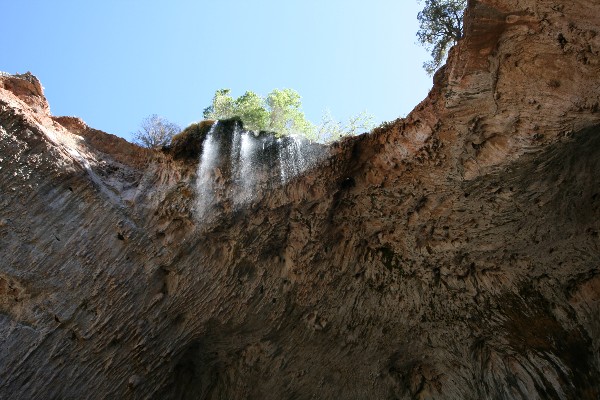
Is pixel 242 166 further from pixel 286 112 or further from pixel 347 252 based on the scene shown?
pixel 286 112

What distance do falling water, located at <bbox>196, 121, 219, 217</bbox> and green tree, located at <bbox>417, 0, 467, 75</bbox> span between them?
25.0ft

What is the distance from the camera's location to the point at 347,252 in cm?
858

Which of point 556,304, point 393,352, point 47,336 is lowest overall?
point 47,336

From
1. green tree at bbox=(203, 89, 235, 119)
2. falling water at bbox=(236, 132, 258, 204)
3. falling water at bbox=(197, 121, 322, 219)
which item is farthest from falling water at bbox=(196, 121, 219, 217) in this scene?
green tree at bbox=(203, 89, 235, 119)

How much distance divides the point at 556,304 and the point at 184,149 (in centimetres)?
673

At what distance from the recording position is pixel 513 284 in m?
7.93

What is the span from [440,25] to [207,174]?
27.0 feet

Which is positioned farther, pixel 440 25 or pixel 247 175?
pixel 440 25

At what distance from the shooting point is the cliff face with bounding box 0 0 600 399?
6.38m

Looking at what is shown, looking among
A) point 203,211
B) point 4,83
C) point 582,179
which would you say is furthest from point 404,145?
point 4,83

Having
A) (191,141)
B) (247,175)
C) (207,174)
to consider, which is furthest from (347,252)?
(191,141)

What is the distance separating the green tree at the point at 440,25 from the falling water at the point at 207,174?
7.62 m

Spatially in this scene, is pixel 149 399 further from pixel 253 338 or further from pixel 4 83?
pixel 4 83

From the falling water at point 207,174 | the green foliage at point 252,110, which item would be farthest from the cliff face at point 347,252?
the green foliage at point 252,110
